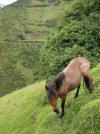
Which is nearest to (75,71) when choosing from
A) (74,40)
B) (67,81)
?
(67,81)

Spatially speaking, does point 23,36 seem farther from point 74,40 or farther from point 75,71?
point 75,71

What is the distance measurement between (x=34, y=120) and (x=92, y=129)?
7.83 metres

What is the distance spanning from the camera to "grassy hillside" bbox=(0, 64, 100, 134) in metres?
14.2

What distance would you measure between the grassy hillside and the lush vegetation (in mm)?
3053

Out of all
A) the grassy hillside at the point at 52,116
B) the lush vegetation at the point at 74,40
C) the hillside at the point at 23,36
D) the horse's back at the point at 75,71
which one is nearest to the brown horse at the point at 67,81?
the horse's back at the point at 75,71

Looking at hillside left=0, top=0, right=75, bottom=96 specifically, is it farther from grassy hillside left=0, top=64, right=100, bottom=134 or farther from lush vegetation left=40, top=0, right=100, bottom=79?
grassy hillside left=0, top=64, right=100, bottom=134

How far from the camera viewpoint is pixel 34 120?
2131 centimetres

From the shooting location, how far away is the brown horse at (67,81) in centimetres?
1491

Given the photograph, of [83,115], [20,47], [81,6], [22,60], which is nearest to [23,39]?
[20,47]

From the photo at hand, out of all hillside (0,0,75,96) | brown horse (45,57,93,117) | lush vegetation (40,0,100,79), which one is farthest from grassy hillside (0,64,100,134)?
hillside (0,0,75,96)

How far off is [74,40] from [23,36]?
100523 mm

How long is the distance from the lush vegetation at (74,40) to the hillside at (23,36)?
56523 mm

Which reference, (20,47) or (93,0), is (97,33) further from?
(20,47)

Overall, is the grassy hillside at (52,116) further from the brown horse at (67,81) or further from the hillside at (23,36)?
the hillside at (23,36)
